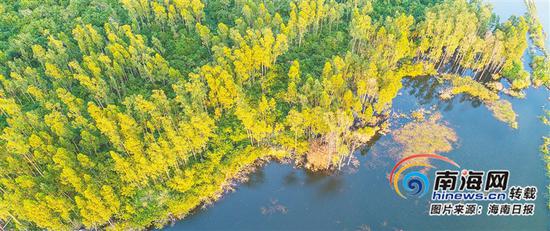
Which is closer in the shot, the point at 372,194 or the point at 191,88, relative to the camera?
the point at 372,194

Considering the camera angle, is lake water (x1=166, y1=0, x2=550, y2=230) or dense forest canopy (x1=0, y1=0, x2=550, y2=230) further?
lake water (x1=166, y1=0, x2=550, y2=230)

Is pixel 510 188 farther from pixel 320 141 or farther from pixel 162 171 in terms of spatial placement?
pixel 162 171

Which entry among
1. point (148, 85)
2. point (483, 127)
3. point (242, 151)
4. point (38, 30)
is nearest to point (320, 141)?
point (242, 151)

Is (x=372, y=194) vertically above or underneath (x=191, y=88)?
underneath

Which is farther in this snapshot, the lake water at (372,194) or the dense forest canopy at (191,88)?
the lake water at (372,194)

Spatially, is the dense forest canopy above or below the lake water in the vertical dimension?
above
